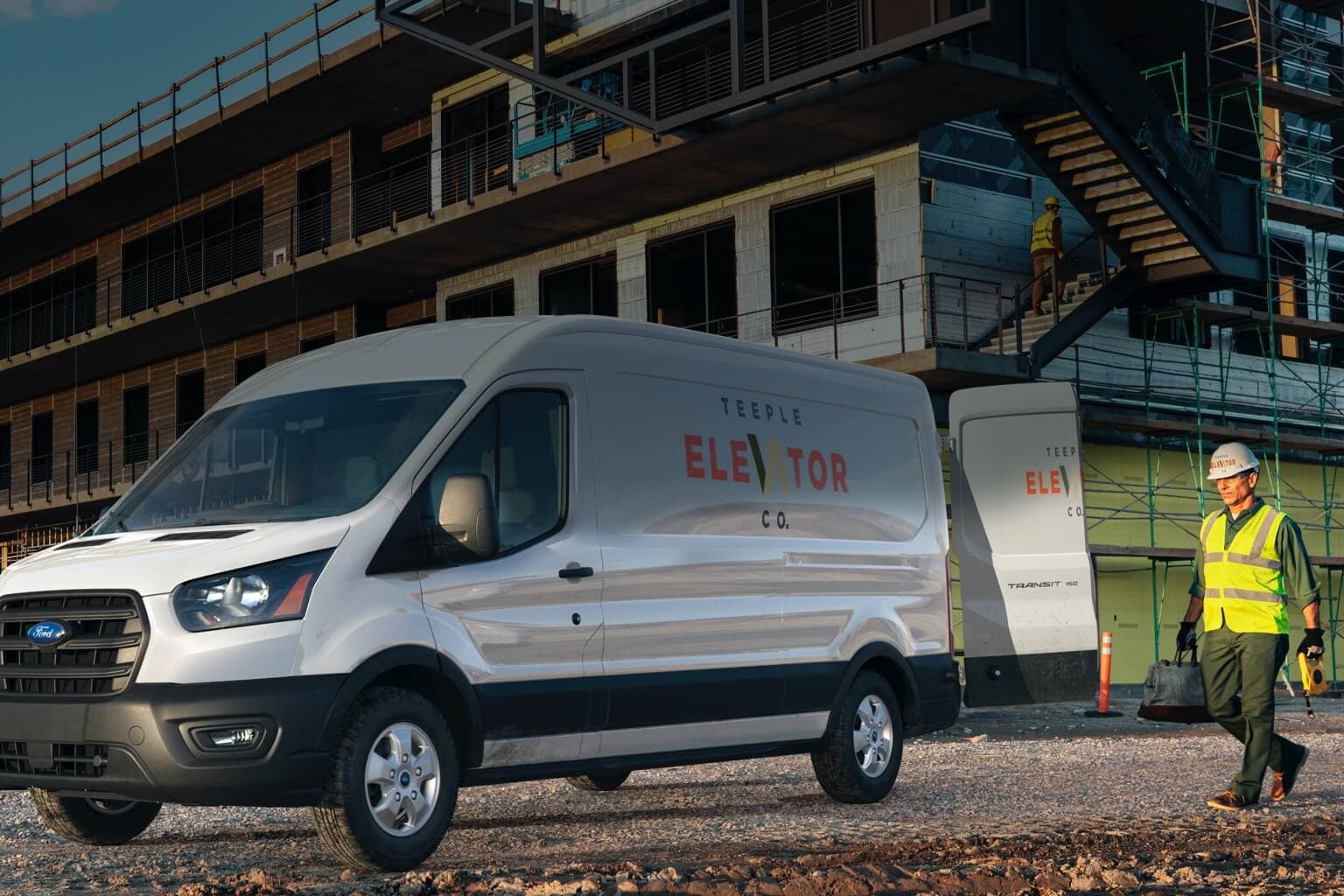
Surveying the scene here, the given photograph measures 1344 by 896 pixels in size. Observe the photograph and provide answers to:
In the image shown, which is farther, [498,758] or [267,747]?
[498,758]

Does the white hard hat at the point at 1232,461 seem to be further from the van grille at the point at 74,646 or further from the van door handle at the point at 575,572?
the van grille at the point at 74,646

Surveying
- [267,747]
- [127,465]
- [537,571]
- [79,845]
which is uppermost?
[127,465]

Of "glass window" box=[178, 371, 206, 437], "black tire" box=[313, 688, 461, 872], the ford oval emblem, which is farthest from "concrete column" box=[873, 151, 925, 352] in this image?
"glass window" box=[178, 371, 206, 437]

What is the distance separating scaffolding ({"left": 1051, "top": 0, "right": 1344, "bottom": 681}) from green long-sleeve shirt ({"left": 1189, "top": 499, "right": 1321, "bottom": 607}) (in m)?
13.9

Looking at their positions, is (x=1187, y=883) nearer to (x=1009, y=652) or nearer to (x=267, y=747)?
(x=267, y=747)

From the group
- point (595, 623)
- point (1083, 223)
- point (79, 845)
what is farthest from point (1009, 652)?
point (1083, 223)

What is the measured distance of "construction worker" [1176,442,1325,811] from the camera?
31.9 ft

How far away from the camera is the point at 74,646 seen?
7.55 metres

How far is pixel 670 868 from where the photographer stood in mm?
7078

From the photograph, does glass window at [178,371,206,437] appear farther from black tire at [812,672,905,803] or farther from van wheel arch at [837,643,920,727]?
black tire at [812,672,905,803]

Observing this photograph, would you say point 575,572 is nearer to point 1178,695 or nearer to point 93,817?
point 93,817

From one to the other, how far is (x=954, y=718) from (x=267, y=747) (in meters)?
5.52

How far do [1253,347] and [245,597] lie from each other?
2325 centimetres

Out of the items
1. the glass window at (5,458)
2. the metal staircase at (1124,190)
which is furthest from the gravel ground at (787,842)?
the glass window at (5,458)
